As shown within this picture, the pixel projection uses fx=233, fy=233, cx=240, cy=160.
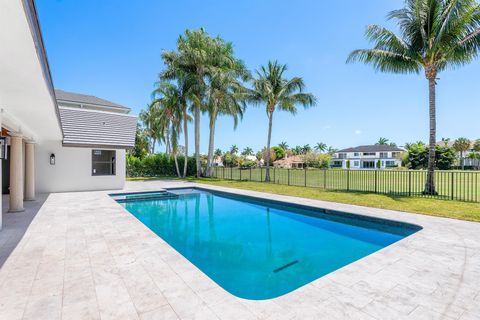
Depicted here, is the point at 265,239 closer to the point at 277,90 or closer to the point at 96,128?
the point at 96,128

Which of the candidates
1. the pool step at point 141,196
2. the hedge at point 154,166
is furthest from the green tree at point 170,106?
the pool step at point 141,196

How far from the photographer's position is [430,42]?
9.52 meters

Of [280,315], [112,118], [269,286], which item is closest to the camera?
[280,315]

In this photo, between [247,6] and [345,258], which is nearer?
[345,258]

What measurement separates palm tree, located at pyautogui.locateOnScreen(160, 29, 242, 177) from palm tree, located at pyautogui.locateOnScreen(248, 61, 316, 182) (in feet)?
13.9

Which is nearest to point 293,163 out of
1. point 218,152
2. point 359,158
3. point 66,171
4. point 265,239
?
point 359,158

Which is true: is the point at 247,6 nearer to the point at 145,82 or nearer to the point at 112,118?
the point at 112,118

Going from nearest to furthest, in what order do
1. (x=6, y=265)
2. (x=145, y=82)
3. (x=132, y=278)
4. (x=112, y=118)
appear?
(x=132, y=278), (x=6, y=265), (x=112, y=118), (x=145, y=82)

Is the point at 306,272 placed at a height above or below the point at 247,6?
below

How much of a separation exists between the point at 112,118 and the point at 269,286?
12274mm

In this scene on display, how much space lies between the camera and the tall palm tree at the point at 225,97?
18673 millimetres

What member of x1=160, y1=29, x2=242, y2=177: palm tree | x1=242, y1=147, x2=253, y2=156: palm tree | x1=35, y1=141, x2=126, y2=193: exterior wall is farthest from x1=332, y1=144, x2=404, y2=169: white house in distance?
x1=35, y1=141, x2=126, y2=193: exterior wall

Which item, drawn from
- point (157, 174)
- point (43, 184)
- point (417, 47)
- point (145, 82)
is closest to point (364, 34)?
point (417, 47)

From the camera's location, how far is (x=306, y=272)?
13.4 ft
